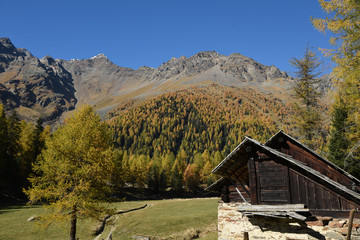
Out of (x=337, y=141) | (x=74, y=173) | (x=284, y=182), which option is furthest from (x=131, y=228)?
(x=337, y=141)

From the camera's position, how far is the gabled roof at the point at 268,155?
403 inches

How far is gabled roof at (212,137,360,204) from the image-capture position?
10225 mm

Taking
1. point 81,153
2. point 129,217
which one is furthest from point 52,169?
point 129,217

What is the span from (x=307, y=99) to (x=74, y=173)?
2333 cm

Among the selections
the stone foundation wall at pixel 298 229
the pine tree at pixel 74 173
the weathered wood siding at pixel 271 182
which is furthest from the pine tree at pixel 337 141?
the pine tree at pixel 74 173

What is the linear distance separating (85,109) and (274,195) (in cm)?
1410

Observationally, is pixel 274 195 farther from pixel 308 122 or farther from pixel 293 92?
pixel 293 92

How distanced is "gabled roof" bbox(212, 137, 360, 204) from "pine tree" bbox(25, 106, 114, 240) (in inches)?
314

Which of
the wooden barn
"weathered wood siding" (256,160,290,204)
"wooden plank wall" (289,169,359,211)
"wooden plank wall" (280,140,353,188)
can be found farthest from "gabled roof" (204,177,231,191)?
"wooden plank wall" (289,169,359,211)

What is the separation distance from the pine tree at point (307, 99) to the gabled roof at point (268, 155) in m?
12.0

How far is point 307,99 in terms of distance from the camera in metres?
23.8

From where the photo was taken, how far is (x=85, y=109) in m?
16.9

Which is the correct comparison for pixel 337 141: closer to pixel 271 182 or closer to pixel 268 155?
pixel 268 155

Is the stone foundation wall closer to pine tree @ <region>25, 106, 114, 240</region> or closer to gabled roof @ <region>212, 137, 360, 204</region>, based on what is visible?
gabled roof @ <region>212, 137, 360, 204</region>
